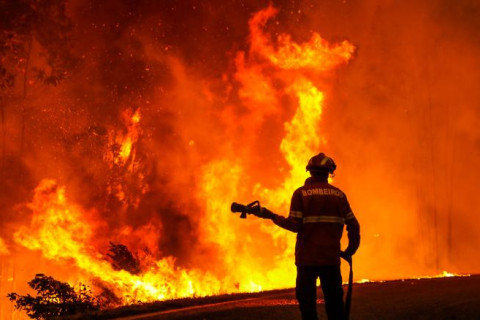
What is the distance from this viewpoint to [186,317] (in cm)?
727

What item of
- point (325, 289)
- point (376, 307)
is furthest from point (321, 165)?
point (376, 307)

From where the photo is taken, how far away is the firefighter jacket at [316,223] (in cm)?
503

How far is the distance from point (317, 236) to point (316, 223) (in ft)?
0.40

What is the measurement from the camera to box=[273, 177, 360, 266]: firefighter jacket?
5.03 meters

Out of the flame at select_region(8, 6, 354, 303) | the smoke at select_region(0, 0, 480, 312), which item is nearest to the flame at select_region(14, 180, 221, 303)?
the flame at select_region(8, 6, 354, 303)

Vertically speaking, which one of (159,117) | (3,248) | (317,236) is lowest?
(317,236)

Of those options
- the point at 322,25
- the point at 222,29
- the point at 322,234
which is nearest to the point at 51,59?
A: the point at 222,29

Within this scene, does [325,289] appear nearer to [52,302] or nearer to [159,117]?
[52,302]

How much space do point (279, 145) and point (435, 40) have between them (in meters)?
13.3

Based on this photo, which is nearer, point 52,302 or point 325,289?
point 325,289

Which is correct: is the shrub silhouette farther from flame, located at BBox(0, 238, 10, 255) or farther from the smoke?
flame, located at BBox(0, 238, 10, 255)

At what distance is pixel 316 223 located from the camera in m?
5.08

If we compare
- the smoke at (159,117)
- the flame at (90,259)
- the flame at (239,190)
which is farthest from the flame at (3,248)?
the flame at (90,259)

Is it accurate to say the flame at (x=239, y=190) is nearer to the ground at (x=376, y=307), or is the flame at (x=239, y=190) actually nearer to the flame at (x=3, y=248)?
the flame at (x=3, y=248)
